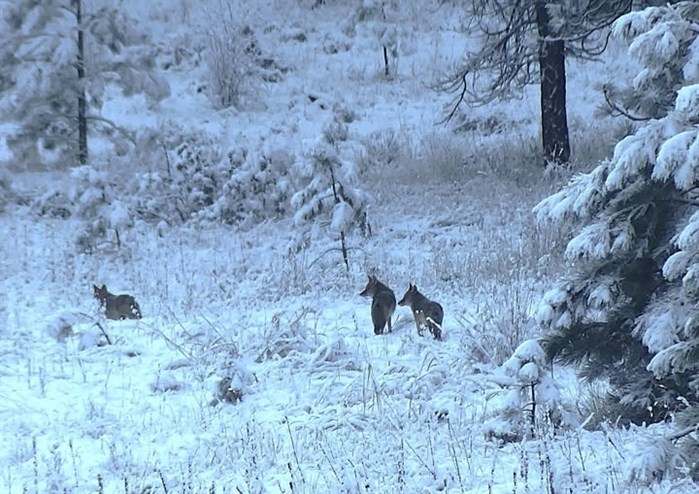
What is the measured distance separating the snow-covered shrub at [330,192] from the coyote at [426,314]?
2754mm

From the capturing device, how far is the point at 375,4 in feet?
73.9

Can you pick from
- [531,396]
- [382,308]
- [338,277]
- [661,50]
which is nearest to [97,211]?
[338,277]

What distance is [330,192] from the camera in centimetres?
930

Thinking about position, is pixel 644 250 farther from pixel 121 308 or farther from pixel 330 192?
pixel 330 192

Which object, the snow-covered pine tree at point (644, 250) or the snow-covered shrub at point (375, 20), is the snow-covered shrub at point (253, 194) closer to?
the snow-covered shrub at point (375, 20)

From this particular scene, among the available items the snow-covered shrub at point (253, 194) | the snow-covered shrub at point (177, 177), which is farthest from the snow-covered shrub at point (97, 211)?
the snow-covered shrub at point (253, 194)

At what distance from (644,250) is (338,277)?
17.6 feet

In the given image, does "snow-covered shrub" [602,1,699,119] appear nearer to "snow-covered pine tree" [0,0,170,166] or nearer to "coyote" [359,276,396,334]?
"coyote" [359,276,396,334]

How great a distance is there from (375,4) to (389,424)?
19639 mm

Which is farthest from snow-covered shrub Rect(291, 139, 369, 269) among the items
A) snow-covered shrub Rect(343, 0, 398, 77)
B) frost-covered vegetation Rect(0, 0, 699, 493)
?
snow-covered shrub Rect(343, 0, 398, 77)

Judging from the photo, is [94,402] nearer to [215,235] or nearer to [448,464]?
[448,464]

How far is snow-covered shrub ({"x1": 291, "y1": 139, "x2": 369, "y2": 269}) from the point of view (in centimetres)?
898

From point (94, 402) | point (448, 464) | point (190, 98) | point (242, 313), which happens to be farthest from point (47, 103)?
point (448, 464)

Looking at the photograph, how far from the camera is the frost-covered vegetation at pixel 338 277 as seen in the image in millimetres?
3582
